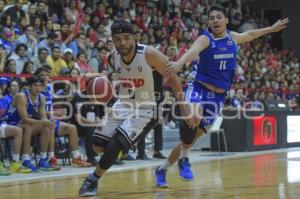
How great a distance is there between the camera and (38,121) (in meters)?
9.40

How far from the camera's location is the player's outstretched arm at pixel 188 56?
588 cm

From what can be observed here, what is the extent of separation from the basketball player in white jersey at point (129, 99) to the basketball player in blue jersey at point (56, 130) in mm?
3379

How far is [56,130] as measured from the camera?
32.8 ft

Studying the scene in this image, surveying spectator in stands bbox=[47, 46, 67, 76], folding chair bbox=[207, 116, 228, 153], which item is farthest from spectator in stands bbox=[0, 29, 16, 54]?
folding chair bbox=[207, 116, 228, 153]

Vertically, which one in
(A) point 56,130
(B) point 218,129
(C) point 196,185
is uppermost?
(A) point 56,130

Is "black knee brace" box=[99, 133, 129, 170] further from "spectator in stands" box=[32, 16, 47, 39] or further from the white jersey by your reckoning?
"spectator in stands" box=[32, 16, 47, 39]

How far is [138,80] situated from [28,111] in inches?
149

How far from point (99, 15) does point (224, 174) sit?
8354mm

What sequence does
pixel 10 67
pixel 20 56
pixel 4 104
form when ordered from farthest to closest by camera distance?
pixel 20 56
pixel 10 67
pixel 4 104

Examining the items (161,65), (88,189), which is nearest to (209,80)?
(161,65)

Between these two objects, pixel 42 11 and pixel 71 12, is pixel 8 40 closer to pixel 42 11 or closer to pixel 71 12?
pixel 42 11

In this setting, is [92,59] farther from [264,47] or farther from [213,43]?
[264,47]

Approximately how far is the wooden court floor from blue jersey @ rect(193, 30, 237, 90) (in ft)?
4.31

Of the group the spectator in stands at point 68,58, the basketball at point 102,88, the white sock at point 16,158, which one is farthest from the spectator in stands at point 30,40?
the basketball at point 102,88
